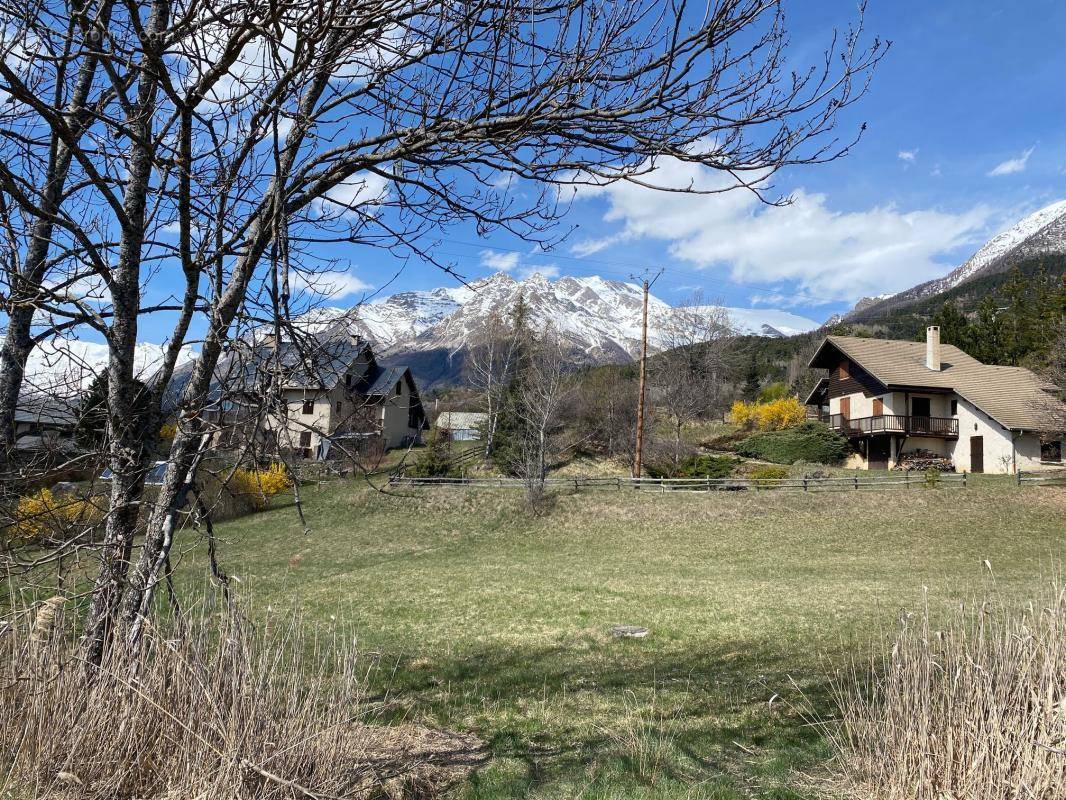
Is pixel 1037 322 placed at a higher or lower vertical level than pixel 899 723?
higher

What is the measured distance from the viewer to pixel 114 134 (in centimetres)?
369

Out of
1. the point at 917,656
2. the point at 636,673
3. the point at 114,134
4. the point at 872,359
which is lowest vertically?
the point at 636,673

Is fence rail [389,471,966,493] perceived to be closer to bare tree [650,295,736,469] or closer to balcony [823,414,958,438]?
balcony [823,414,958,438]

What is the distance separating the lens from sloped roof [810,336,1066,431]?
31.7 meters

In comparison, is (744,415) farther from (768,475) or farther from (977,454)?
(768,475)

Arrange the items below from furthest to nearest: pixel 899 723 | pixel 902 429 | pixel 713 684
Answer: pixel 902 429 → pixel 713 684 → pixel 899 723

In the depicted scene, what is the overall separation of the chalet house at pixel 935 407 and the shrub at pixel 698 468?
9645 mm

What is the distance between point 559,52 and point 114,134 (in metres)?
2.57

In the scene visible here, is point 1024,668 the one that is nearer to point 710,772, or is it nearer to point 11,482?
point 710,772

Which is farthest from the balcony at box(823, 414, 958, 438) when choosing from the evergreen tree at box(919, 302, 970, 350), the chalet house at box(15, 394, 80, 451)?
the chalet house at box(15, 394, 80, 451)

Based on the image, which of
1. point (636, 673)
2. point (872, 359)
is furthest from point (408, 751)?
point (872, 359)

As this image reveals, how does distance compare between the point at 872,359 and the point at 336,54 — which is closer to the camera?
the point at 336,54

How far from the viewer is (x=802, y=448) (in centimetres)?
3731

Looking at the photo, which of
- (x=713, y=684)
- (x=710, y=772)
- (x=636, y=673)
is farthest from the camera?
(x=636, y=673)
